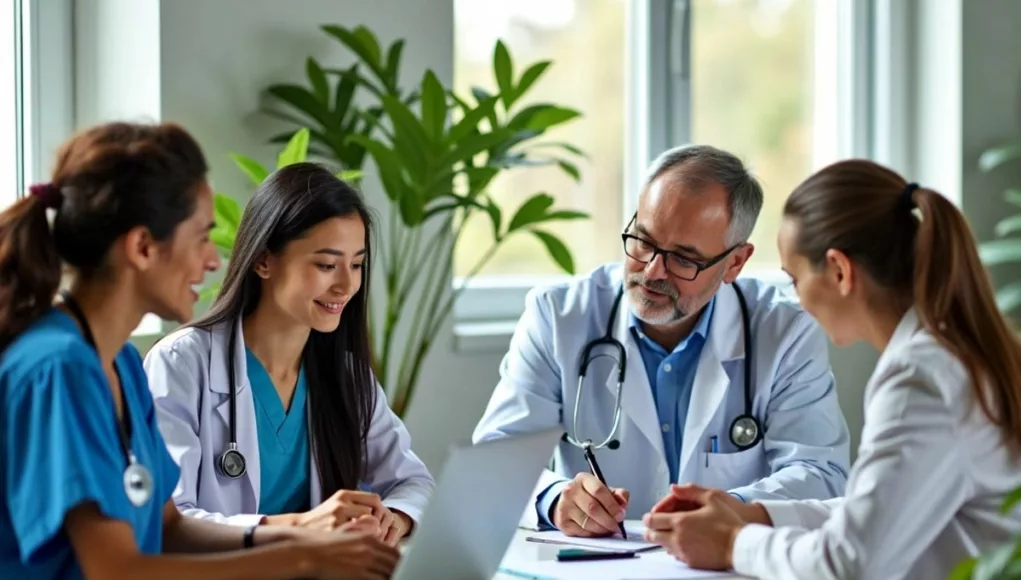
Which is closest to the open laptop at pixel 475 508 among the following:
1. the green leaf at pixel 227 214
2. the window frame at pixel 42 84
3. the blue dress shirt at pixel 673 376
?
the blue dress shirt at pixel 673 376

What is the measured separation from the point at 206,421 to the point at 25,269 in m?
0.63

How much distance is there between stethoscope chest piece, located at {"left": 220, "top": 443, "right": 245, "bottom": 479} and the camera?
1.96 m

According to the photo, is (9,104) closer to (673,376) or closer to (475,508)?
(673,376)

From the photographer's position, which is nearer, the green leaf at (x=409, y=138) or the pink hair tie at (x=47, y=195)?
the pink hair tie at (x=47, y=195)

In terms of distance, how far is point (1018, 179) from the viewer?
4215 millimetres

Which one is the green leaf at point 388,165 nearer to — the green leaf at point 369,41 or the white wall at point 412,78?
the green leaf at point 369,41

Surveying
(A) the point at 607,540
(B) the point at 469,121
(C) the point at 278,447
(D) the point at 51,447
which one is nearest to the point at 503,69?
(B) the point at 469,121

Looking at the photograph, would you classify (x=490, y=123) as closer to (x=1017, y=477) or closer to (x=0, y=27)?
(x=0, y=27)

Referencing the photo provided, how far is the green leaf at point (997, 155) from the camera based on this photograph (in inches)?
151

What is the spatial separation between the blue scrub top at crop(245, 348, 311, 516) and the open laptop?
1.78ft

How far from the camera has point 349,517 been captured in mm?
1816

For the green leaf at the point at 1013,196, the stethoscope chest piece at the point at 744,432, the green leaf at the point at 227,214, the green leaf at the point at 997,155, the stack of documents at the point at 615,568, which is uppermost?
the green leaf at the point at 997,155

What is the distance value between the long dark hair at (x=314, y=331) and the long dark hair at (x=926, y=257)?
0.81m

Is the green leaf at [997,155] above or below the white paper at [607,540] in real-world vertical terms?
above
